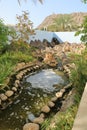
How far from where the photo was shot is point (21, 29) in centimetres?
1789

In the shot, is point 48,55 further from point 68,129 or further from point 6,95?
point 68,129

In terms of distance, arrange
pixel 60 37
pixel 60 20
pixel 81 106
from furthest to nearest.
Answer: pixel 60 20, pixel 60 37, pixel 81 106

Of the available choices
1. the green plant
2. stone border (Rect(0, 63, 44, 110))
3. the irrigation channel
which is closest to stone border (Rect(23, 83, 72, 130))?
the irrigation channel

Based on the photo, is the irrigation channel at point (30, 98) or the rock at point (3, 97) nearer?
the irrigation channel at point (30, 98)

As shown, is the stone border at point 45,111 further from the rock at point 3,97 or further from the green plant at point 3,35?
the green plant at point 3,35

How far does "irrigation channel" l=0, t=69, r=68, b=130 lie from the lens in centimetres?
706

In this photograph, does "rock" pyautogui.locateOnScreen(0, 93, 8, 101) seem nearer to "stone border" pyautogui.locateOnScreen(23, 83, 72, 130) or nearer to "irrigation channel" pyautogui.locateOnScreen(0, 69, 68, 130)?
"irrigation channel" pyautogui.locateOnScreen(0, 69, 68, 130)

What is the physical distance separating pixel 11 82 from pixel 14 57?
4261 mm

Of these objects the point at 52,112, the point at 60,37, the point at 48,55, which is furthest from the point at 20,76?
the point at 60,37

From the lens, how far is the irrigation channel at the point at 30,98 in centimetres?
706

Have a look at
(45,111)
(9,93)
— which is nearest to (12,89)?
(9,93)

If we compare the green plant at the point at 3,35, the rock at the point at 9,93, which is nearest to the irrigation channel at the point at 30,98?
the rock at the point at 9,93

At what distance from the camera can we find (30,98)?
9.16 meters

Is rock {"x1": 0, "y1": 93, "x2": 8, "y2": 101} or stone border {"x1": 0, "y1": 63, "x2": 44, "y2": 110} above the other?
rock {"x1": 0, "y1": 93, "x2": 8, "y2": 101}
